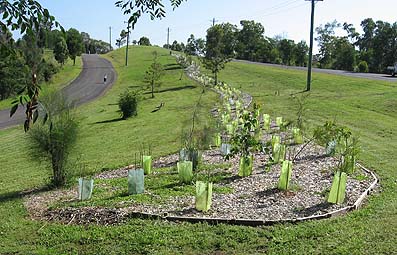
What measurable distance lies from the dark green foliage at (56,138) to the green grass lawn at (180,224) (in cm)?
51

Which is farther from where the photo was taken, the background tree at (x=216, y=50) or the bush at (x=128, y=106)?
the background tree at (x=216, y=50)

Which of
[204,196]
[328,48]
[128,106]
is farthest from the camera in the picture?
[328,48]

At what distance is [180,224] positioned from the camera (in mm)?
5480

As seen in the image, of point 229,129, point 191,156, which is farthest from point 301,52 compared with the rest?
point 191,156

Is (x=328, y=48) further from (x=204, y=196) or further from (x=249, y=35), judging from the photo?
(x=204, y=196)

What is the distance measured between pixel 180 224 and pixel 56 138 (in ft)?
11.0

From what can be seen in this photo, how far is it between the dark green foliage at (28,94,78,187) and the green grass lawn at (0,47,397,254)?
51cm

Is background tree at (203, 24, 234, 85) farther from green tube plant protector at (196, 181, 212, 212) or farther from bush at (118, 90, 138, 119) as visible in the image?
green tube plant protector at (196, 181, 212, 212)

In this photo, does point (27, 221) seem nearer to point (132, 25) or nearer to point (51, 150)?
point (51, 150)

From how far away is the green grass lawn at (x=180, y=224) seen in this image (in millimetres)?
4824

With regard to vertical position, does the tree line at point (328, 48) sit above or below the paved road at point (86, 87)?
above

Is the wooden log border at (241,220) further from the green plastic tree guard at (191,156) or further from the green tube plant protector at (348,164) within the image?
the green plastic tree guard at (191,156)

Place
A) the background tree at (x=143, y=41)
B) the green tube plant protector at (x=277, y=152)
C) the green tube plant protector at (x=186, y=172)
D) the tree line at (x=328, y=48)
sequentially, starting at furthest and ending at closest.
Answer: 1. the background tree at (x=143, y=41)
2. the tree line at (x=328, y=48)
3. the green tube plant protector at (x=277, y=152)
4. the green tube plant protector at (x=186, y=172)

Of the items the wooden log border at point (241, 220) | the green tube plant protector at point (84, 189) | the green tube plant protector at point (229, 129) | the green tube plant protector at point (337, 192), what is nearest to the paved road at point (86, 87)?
the green tube plant protector at point (229, 129)
